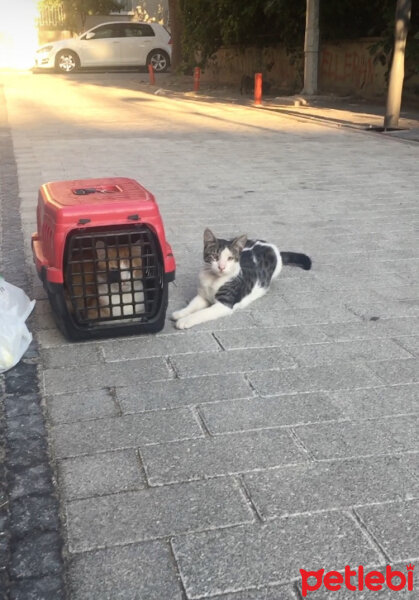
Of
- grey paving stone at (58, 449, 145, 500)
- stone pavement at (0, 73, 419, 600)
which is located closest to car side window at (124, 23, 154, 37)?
stone pavement at (0, 73, 419, 600)

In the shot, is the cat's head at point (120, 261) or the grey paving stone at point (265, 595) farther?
the cat's head at point (120, 261)

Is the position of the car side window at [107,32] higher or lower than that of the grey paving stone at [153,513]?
higher

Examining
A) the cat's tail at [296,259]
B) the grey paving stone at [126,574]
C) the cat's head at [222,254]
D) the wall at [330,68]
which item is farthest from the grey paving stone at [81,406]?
the wall at [330,68]

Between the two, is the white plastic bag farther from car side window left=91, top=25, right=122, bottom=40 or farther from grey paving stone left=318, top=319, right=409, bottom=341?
car side window left=91, top=25, right=122, bottom=40

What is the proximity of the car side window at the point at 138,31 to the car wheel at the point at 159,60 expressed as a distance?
83 cm

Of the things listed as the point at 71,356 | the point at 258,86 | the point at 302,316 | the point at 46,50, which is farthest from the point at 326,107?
the point at 46,50

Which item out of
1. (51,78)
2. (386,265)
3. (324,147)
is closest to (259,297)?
(386,265)

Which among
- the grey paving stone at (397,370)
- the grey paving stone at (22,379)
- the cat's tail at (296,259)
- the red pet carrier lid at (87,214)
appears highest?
the red pet carrier lid at (87,214)

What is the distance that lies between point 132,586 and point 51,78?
86.8 feet

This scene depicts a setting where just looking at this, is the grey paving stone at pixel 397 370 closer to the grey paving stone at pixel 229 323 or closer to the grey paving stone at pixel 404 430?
the grey paving stone at pixel 404 430

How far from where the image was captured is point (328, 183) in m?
8.05

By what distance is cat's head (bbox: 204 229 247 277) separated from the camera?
4.07 meters

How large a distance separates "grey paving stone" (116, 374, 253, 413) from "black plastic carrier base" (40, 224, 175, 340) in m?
0.55

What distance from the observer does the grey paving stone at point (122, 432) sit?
283 cm
